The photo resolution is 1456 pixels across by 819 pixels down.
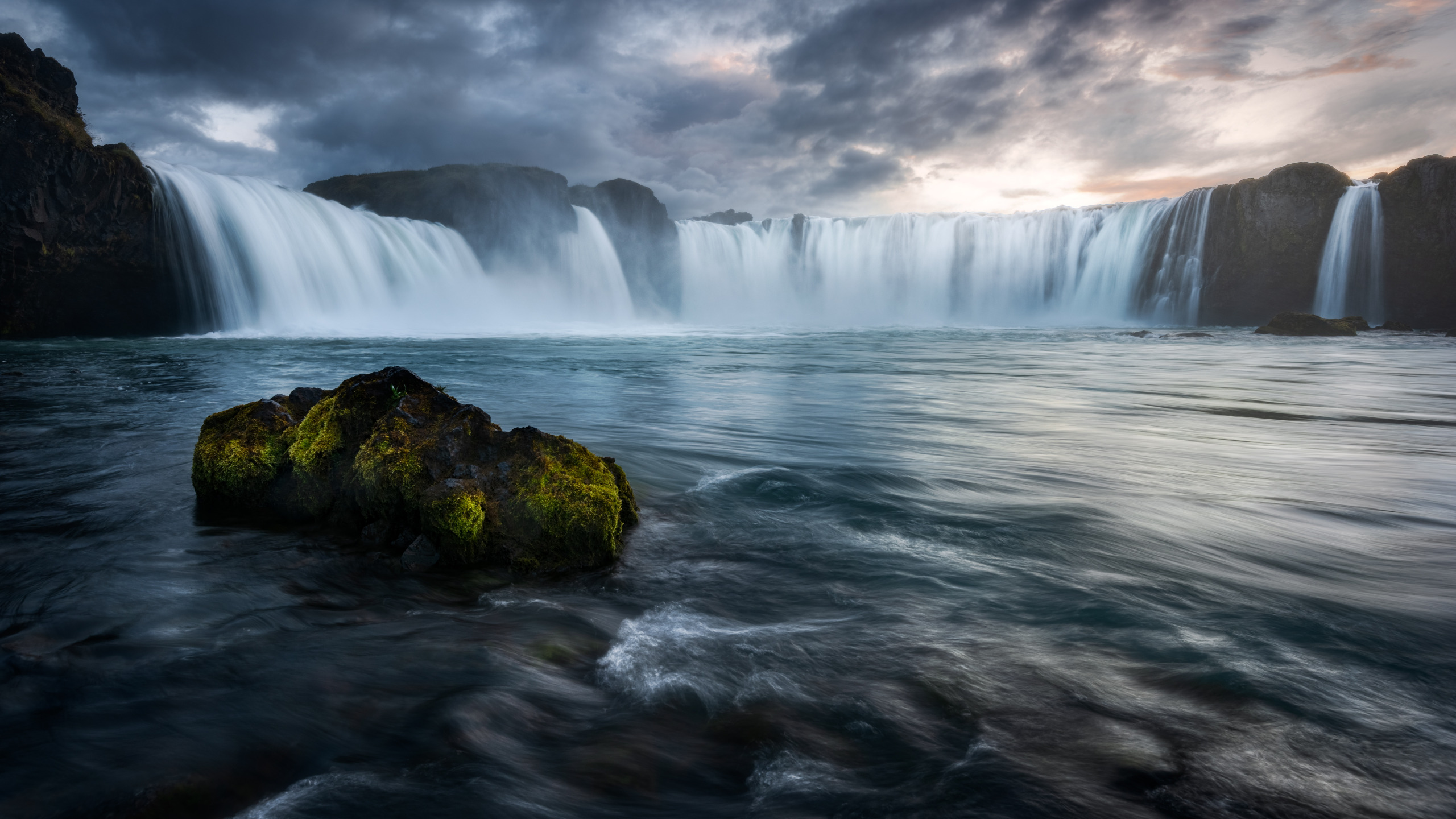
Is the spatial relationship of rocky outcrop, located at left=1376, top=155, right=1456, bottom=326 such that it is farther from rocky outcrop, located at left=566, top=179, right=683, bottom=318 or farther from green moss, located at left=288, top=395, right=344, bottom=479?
green moss, located at left=288, top=395, right=344, bottom=479

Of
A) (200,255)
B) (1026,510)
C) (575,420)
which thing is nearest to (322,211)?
(200,255)

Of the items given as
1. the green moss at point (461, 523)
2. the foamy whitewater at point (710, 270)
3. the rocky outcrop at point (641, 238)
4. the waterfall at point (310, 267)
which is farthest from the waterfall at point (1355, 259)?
the green moss at point (461, 523)

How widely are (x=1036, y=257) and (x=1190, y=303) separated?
39.1ft

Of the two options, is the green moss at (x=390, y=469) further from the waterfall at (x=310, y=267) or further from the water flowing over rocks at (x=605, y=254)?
the waterfall at (x=310, y=267)

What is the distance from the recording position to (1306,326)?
114 feet

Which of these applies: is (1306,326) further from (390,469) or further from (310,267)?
(310,267)

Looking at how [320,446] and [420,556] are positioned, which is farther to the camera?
[320,446]

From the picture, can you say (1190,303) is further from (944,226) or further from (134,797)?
(134,797)

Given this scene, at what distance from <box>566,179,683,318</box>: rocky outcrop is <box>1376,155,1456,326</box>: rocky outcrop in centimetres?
5207

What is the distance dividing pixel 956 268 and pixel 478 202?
4307 centimetres

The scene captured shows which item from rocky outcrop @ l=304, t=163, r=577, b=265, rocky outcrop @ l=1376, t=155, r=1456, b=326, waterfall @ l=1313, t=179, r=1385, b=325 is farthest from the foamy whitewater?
rocky outcrop @ l=1376, t=155, r=1456, b=326

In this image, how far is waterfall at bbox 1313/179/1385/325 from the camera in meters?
43.1

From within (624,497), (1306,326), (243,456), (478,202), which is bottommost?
(624,497)

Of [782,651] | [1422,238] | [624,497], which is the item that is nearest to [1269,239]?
[1422,238]
